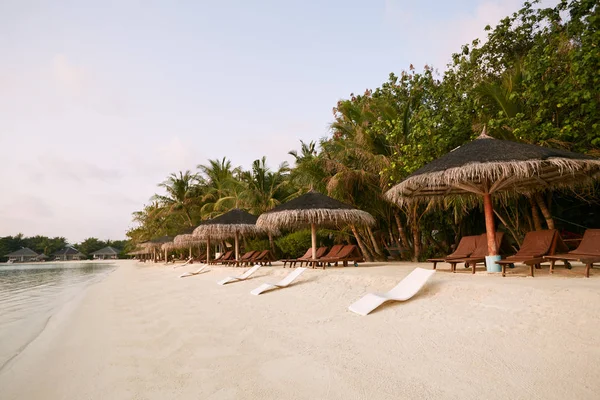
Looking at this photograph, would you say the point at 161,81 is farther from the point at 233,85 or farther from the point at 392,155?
the point at 392,155

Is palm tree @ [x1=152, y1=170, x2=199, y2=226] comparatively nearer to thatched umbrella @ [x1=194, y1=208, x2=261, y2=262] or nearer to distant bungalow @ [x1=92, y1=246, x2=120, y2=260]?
thatched umbrella @ [x1=194, y1=208, x2=261, y2=262]

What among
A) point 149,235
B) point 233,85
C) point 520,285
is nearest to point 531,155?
point 520,285

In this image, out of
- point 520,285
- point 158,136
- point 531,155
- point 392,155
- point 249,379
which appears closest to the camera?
point 249,379

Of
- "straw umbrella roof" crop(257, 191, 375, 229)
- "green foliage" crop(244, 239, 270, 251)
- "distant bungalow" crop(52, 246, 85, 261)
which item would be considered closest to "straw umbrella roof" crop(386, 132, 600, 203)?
"straw umbrella roof" crop(257, 191, 375, 229)

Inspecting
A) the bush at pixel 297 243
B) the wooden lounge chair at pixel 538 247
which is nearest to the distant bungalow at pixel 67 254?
the bush at pixel 297 243

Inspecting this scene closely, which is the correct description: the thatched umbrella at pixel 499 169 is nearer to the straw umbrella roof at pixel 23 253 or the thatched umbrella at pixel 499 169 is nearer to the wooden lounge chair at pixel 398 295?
the wooden lounge chair at pixel 398 295

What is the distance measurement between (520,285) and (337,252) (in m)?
6.46

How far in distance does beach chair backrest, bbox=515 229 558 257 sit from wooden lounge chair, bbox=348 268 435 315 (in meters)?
2.20

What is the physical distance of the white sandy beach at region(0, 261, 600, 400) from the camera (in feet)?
7.45

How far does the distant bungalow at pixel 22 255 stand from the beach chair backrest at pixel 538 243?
88168 millimetres

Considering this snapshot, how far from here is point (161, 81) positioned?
14.4 metres

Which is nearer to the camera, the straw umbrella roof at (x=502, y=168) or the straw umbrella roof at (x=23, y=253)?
the straw umbrella roof at (x=502, y=168)

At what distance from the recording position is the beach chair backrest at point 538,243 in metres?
5.27

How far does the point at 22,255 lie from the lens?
68875 mm
